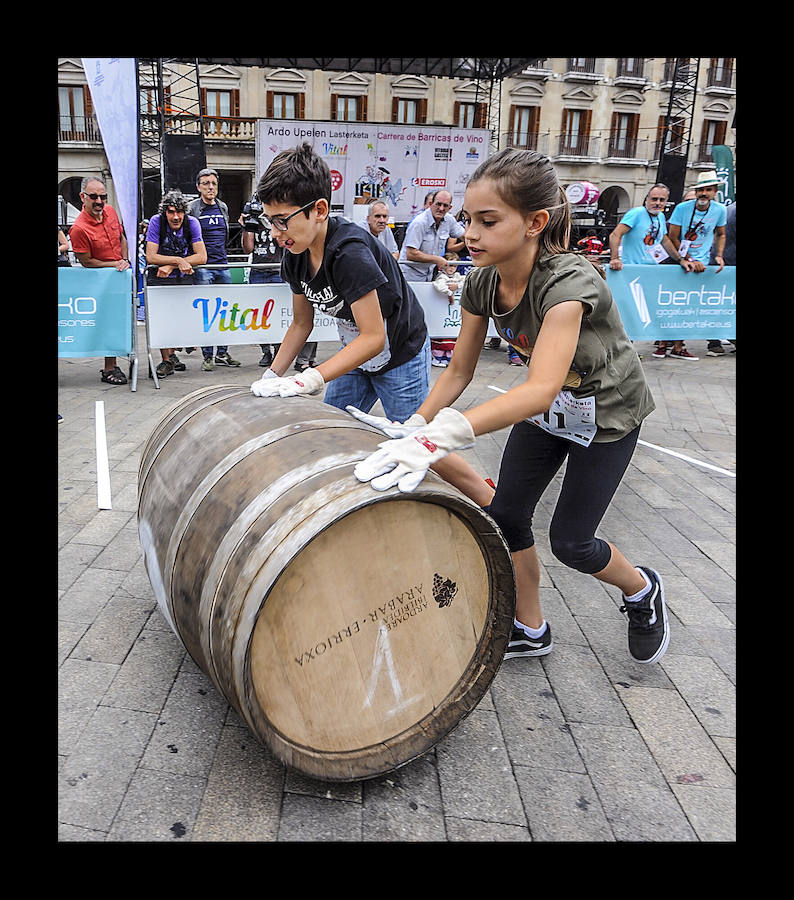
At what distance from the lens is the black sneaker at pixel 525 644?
2.83 metres

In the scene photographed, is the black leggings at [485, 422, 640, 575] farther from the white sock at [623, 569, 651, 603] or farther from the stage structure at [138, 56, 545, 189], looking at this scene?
the stage structure at [138, 56, 545, 189]

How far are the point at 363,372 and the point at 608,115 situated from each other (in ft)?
131

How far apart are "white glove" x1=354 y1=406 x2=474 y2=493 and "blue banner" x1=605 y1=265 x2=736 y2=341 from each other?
24.5 feet

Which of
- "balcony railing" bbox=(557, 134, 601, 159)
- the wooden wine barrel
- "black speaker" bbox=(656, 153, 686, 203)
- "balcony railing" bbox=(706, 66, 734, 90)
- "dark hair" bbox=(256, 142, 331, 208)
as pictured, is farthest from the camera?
"balcony railing" bbox=(706, 66, 734, 90)

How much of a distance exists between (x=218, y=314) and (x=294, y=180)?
17.8 ft

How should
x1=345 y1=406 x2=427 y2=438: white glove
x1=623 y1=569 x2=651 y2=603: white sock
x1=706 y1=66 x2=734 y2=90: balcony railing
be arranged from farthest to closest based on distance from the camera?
x1=706 y1=66 x2=734 y2=90: balcony railing < x1=623 y1=569 x2=651 y2=603: white sock < x1=345 y1=406 x2=427 y2=438: white glove

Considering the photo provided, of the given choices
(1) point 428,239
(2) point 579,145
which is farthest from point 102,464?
(2) point 579,145

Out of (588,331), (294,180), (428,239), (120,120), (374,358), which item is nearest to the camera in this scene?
(588,331)

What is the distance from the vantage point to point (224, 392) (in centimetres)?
265

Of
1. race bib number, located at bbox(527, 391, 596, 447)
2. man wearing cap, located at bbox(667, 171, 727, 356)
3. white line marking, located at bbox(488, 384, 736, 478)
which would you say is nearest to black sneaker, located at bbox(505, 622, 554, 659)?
race bib number, located at bbox(527, 391, 596, 447)

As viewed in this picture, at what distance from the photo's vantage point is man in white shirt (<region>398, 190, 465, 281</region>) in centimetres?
859

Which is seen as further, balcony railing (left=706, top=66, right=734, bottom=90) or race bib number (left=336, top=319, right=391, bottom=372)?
balcony railing (left=706, top=66, right=734, bottom=90)

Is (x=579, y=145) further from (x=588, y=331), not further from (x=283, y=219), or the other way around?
(x=588, y=331)

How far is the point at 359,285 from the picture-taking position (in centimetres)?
278
